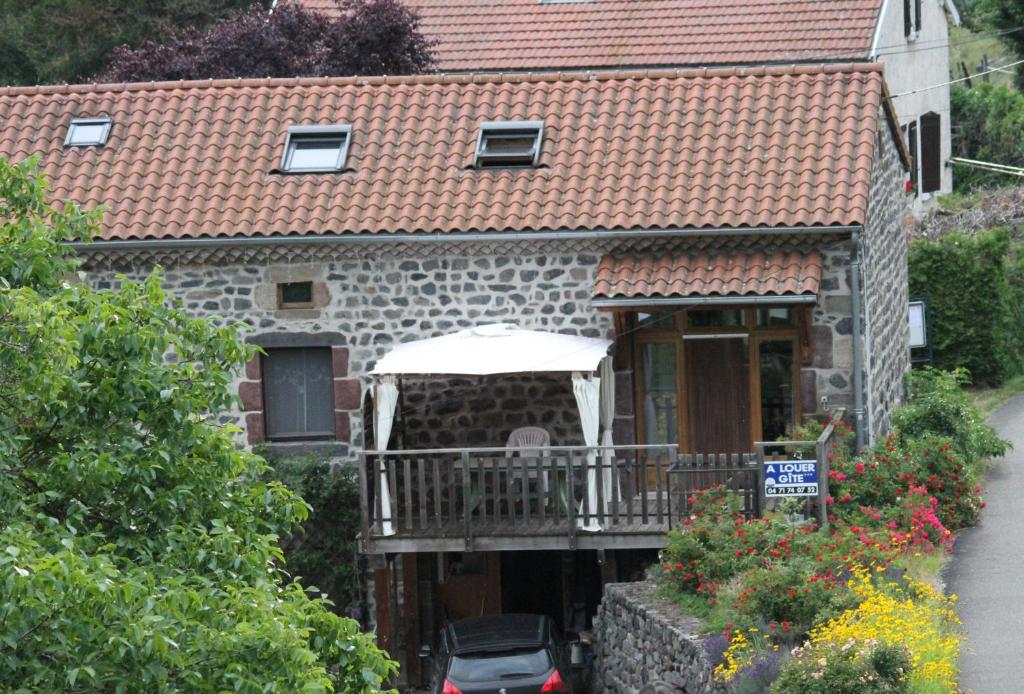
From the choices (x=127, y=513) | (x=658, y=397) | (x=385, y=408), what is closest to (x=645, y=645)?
(x=658, y=397)

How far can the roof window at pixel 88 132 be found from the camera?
20875 mm

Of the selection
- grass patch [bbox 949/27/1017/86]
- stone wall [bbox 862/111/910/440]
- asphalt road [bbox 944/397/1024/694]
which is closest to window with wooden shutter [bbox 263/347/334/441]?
stone wall [bbox 862/111/910/440]

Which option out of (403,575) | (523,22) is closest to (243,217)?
(403,575)

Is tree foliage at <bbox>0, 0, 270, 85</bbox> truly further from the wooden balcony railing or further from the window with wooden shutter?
the wooden balcony railing

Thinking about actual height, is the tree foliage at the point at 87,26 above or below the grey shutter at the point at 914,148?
above

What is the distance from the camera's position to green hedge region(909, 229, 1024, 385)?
2580 centimetres

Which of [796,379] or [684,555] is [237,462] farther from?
[796,379]

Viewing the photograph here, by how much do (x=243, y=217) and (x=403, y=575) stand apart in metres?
4.41

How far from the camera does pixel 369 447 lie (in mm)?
19641

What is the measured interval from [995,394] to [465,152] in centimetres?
956

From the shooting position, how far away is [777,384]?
757 inches

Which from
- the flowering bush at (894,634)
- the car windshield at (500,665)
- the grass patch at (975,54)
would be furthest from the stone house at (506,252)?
the grass patch at (975,54)

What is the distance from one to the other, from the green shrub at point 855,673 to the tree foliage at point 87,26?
80.4 ft

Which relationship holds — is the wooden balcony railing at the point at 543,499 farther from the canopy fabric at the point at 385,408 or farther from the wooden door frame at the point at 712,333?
the wooden door frame at the point at 712,333
